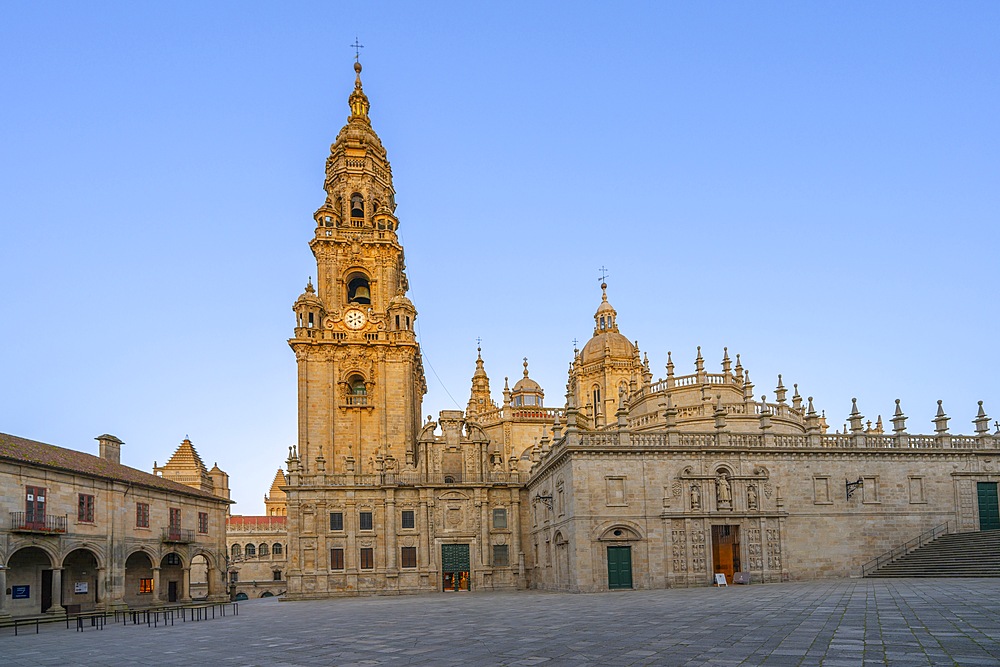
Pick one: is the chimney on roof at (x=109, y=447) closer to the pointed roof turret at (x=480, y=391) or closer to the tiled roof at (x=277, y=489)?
the pointed roof turret at (x=480, y=391)

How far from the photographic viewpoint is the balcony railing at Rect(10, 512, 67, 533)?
34.9 m

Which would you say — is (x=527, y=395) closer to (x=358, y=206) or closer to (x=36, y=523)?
(x=358, y=206)

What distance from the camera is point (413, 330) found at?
62.3m

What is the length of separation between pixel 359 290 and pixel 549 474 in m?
27.1

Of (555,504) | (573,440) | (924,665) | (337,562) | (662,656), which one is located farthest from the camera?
(337,562)

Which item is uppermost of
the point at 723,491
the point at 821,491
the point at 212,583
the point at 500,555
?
the point at 723,491

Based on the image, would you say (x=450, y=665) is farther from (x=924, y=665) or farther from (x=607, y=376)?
(x=607, y=376)

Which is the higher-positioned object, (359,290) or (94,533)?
(359,290)

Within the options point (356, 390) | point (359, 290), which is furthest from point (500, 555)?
point (359, 290)

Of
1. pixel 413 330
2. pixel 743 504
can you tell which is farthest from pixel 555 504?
pixel 413 330

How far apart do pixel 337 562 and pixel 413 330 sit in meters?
19.0

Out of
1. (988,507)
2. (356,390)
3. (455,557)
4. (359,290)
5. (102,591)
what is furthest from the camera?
(359,290)

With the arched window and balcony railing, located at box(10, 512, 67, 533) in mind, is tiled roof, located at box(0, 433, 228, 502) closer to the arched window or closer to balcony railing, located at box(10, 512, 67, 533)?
balcony railing, located at box(10, 512, 67, 533)

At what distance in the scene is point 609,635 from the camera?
18.8 metres
